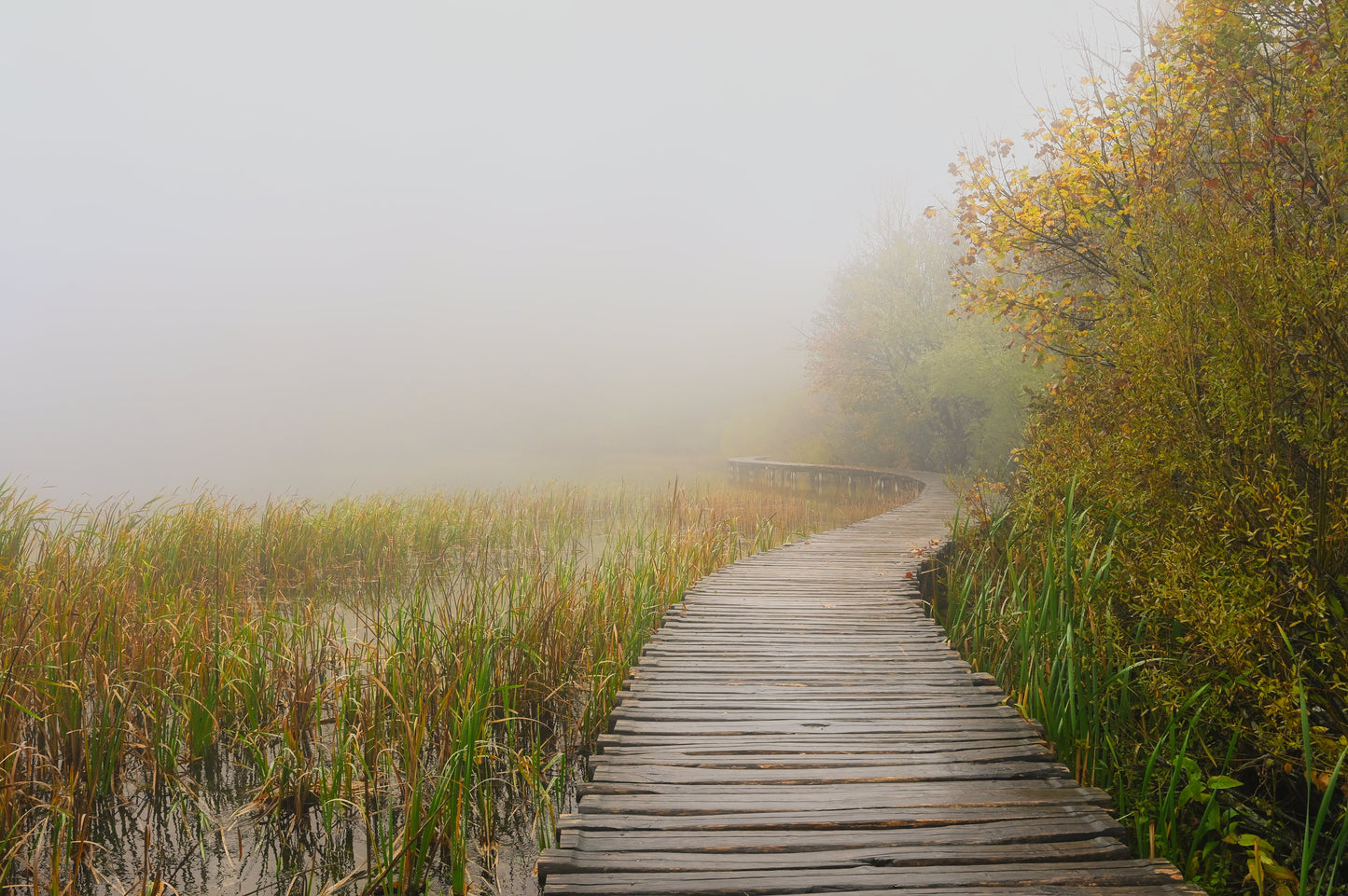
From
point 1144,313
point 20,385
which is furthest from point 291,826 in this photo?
point 20,385

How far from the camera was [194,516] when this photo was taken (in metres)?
7.42

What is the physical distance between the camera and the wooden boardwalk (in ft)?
7.08

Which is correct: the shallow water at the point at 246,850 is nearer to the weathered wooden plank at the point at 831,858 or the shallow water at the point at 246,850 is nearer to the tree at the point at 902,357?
the weathered wooden plank at the point at 831,858

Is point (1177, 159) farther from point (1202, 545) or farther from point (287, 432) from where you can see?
point (287, 432)

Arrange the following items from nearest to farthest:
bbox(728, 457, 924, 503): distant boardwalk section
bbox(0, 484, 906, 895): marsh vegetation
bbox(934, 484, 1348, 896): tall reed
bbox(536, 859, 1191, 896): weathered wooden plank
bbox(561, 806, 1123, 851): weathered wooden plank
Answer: bbox(536, 859, 1191, 896): weathered wooden plank
bbox(561, 806, 1123, 851): weathered wooden plank
bbox(934, 484, 1348, 896): tall reed
bbox(0, 484, 906, 895): marsh vegetation
bbox(728, 457, 924, 503): distant boardwalk section

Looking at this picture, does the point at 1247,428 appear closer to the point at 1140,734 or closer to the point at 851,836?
the point at 1140,734

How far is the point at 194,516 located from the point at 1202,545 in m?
8.05

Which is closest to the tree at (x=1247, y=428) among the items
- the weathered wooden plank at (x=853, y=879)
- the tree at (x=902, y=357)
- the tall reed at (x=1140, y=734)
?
the tall reed at (x=1140, y=734)

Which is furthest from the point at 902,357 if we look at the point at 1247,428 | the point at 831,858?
the point at 831,858

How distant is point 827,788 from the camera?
266cm

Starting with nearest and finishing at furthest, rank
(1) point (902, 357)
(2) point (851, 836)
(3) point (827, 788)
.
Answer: (2) point (851, 836) → (3) point (827, 788) → (1) point (902, 357)

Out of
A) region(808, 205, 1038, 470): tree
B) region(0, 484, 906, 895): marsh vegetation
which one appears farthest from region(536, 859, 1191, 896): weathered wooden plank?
region(808, 205, 1038, 470): tree

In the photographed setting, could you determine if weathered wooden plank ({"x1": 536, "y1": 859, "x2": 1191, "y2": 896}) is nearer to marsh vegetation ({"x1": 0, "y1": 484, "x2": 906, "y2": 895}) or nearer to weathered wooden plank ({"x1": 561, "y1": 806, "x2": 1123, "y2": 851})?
weathered wooden plank ({"x1": 561, "y1": 806, "x2": 1123, "y2": 851})

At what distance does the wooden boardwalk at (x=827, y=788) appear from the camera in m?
2.16
